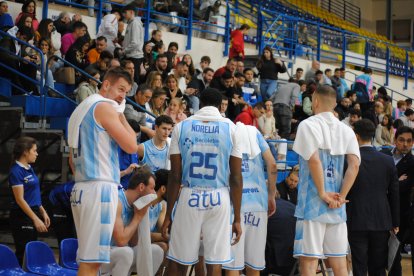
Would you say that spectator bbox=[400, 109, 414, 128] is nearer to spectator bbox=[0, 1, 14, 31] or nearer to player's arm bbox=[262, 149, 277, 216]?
spectator bbox=[0, 1, 14, 31]

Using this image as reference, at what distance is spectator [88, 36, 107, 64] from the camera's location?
444 inches

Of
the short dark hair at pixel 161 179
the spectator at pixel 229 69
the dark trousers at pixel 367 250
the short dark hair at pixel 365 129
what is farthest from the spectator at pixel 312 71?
the short dark hair at pixel 161 179

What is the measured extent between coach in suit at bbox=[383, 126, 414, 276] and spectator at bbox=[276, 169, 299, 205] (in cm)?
132

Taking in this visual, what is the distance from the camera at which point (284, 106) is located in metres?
13.8

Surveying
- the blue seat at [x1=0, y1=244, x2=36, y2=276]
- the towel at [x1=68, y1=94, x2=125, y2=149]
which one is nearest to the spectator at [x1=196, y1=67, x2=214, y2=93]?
the blue seat at [x1=0, y1=244, x2=36, y2=276]

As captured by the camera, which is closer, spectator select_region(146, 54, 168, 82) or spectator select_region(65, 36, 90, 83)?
spectator select_region(65, 36, 90, 83)

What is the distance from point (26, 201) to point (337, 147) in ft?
10.3

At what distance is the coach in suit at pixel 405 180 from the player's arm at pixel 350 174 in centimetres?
147

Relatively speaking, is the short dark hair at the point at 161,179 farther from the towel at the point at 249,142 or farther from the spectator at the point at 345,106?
the spectator at the point at 345,106

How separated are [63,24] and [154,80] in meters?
2.87

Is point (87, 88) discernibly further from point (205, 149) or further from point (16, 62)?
point (205, 149)

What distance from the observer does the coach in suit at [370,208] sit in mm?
6535

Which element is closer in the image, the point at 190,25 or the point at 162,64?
the point at 162,64

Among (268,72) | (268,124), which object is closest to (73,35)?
(268,124)
